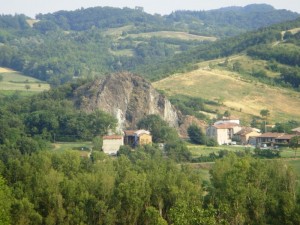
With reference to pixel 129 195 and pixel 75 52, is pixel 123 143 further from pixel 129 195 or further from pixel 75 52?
pixel 75 52

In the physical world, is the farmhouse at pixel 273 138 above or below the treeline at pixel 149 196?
below

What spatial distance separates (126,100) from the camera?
6588 centimetres

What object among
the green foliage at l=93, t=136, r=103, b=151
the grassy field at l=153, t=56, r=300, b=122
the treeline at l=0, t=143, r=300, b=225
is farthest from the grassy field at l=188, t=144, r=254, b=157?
the treeline at l=0, t=143, r=300, b=225

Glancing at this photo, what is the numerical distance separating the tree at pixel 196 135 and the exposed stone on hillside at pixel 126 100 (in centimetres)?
420

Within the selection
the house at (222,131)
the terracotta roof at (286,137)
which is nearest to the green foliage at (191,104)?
the house at (222,131)

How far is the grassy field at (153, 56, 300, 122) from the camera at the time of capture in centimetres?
7669

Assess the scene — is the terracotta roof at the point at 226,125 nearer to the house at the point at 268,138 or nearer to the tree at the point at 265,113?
the house at the point at 268,138

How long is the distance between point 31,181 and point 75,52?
390ft

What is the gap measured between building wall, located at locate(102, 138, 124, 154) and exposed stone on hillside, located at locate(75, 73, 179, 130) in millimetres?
7345

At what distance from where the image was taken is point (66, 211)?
107ft

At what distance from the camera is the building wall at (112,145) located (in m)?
54.7

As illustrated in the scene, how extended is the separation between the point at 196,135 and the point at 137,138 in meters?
6.10

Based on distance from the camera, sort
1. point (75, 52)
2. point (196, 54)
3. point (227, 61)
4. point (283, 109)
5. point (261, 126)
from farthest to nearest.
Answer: point (75, 52), point (196, 54), point (227, 61), point (283, 109), point (261, 126)

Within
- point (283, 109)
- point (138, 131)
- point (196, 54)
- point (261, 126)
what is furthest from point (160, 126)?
point (196, 54)
